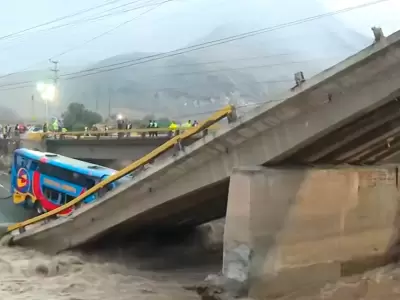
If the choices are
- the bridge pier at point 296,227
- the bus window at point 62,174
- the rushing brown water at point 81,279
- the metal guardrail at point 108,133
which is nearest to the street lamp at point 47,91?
the metal guardrail at point 108,133

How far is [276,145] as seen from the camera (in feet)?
27.8

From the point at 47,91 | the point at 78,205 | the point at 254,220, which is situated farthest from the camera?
the point at 47,91

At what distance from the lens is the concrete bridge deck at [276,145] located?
7.47m

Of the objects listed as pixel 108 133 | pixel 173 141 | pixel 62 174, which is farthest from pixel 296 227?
pixel 108 133

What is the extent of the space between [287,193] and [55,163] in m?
11.9

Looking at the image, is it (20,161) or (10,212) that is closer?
(20,161)

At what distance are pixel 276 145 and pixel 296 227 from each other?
1.40 metres

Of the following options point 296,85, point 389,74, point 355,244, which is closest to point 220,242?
point 355,244

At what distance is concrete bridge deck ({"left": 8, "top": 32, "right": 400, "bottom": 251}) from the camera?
24.5 feet

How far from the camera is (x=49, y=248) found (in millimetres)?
11805

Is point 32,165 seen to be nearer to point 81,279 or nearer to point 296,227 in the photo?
point 81,279

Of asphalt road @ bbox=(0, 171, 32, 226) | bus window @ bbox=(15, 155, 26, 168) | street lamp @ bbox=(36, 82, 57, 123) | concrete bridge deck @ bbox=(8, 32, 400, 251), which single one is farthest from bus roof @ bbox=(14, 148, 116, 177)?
street lamp @ bbox=(36, 82, 57, 123)

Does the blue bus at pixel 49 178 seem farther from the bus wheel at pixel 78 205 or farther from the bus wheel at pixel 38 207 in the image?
the bus wheel at pixel 78 205

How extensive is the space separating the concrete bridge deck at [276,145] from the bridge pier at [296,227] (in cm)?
34
